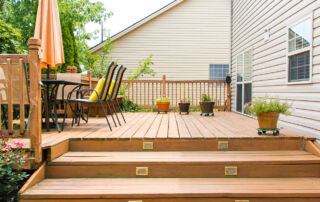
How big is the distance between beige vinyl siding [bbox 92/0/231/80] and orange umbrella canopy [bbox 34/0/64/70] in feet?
19.9

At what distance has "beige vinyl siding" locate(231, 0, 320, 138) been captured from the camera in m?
3.14

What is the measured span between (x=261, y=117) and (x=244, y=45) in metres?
3.52

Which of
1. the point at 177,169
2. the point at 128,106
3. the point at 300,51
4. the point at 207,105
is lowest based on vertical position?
the point at 177,169

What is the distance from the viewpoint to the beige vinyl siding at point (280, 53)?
3143mm

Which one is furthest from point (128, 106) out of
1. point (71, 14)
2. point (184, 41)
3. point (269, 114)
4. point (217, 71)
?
point (71, 14)

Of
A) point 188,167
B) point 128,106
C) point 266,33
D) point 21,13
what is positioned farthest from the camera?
point 21,13

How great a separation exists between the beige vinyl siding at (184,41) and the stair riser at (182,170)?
7420 millimetres

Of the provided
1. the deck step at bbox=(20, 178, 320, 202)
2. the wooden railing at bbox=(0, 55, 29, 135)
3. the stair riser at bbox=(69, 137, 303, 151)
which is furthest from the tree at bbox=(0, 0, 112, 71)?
the deck step at bbox=(20, 178, 320, 202)

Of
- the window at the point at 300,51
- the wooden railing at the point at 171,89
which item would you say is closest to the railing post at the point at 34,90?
the wooden railing at the point at 171,89

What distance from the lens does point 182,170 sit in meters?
2.57

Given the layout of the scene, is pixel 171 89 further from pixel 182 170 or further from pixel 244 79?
pixel 182 170

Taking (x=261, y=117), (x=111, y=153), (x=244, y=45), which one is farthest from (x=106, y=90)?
(x=244, y=45)

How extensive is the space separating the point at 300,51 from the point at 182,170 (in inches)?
96.9

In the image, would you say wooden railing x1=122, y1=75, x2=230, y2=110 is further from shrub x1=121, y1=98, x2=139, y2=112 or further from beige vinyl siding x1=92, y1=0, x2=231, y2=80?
beige vinyl siding x1=92, y1=0, x2=231, y2=80
